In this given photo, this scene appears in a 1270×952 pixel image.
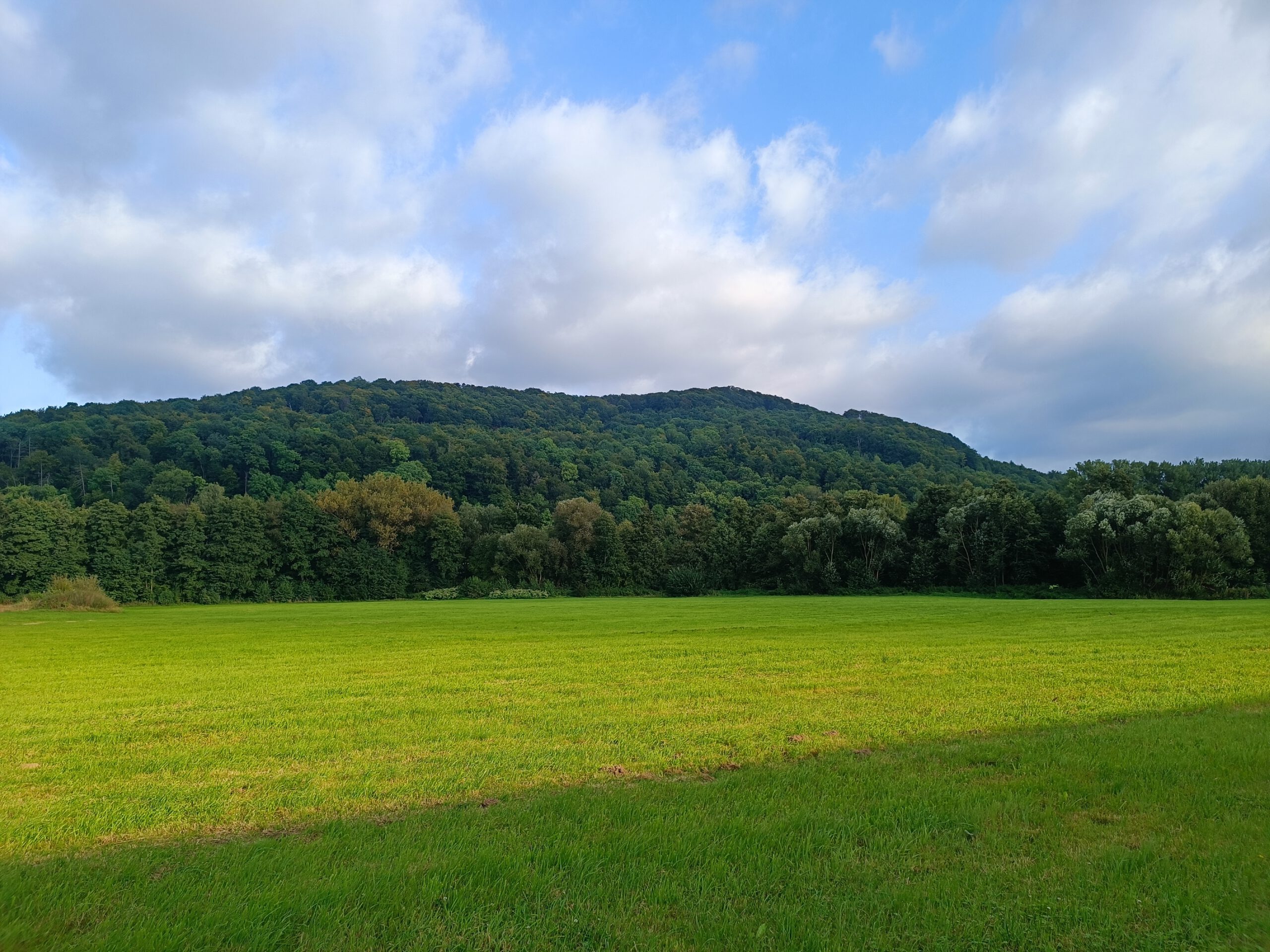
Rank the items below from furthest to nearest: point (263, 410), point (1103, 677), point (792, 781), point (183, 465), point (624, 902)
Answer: point (263, 410)
point (183, 465)
point (1103, 677)
point (792, 781)
point (624, 902)

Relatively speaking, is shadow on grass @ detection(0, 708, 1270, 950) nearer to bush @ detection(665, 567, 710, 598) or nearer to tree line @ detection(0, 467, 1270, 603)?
tree line @ detection(0, 467, 1270, 603)

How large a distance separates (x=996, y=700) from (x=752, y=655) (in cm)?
828

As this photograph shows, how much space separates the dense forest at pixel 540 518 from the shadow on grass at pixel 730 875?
62.0 m

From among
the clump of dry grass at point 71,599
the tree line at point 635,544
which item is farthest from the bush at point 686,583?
the clump of dry grass at point 71,599

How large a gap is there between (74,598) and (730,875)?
66.1m

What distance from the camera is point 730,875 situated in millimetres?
5512

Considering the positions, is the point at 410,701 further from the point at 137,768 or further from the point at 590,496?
the point at 590,496

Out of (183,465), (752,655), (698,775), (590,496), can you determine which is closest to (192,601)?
(183,465)

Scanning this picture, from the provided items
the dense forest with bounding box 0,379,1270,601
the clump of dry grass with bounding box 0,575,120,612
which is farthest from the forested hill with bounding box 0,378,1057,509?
the clump of dry grass with bounding box 0,575,120,612

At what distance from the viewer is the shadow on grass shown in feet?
15.4

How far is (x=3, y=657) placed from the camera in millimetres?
22453

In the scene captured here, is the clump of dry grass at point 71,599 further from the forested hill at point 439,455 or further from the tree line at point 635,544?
the forested hill at point 439,455

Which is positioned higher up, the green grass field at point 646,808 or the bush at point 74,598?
the green grass field at point 646,808

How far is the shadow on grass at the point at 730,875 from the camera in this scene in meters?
4.71
